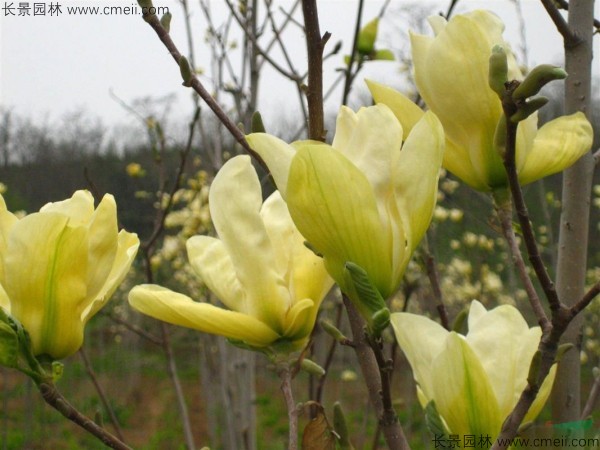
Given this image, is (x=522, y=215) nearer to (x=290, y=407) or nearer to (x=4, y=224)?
(x=290, y=407)

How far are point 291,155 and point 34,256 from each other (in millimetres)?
205

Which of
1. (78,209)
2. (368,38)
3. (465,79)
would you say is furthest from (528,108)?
(368,38)

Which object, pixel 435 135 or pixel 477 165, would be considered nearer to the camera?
pixel 435 135

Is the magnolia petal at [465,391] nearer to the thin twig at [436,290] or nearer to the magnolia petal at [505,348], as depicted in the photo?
the magnolia petal at [505,348]

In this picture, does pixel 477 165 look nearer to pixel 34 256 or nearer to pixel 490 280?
pixel 34 256

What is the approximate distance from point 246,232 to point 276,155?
0.09 meters

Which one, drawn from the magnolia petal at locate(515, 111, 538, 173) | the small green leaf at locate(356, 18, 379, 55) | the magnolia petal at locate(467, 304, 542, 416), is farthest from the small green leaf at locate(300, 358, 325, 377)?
the small green leaf at locate(356, 18, 379, 55)

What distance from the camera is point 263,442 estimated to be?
5520 mm

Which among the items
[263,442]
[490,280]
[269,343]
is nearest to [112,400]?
[263,442]

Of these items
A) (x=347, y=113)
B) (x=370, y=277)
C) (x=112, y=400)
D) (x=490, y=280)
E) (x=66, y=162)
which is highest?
(x=347, y=113)

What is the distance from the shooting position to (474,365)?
0.54 meters

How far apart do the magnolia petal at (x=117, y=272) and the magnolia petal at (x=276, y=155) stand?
0.17 metres

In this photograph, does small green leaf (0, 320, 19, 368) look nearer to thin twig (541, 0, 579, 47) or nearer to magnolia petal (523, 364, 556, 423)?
magnolia petal (523, 364, 556, 423)

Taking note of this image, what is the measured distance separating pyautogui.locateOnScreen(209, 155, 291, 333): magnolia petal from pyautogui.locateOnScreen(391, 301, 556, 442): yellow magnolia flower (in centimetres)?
10
